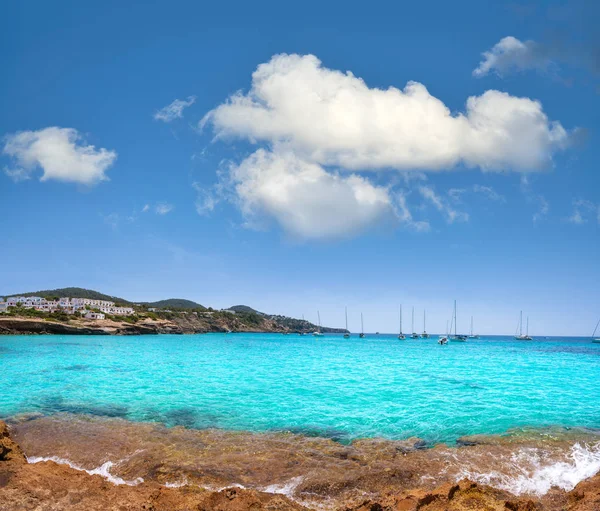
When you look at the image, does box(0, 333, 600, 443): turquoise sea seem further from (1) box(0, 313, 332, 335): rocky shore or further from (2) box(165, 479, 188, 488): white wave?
(1) box(0, 313, 332, 335): rocky shore

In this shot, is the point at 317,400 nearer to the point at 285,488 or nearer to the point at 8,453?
the point at 285,488

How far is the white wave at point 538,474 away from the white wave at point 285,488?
443 cm

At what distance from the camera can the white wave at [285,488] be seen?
9.05 meters

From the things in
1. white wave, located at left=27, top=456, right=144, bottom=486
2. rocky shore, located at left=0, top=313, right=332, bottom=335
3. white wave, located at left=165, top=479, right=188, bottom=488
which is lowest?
rocky shore, located at left=0, top=313, right=332, bottom=335

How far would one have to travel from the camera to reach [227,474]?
32.9 feet

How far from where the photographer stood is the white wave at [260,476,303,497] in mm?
9052

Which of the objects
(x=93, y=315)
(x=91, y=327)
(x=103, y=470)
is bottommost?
(x=91, y=327)

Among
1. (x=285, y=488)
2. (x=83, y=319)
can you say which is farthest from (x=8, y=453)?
(x=83, y=319)

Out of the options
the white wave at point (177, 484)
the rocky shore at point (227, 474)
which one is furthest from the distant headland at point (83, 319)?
the white wave at point (177, 484)

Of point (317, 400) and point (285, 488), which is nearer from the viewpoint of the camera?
point (285, 488)

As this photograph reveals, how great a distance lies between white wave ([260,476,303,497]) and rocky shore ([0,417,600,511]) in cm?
2

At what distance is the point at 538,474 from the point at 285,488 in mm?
7138

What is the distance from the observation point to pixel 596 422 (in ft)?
55.3

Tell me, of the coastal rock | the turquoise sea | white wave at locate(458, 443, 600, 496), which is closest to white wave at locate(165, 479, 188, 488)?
the coastal rock
